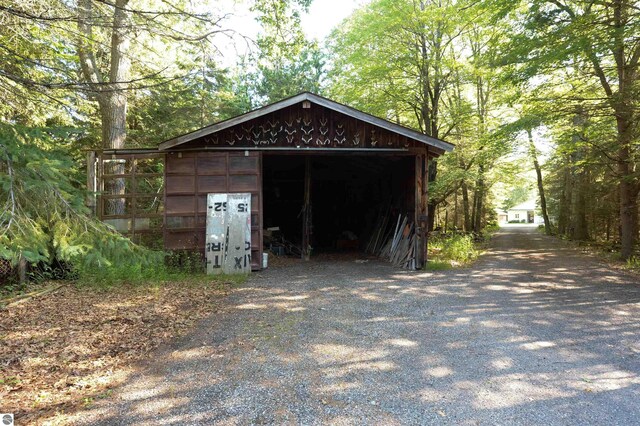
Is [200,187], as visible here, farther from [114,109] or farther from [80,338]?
[80,338]

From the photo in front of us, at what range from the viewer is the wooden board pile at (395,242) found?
9406 millimetres

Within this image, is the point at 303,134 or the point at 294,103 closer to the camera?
the point at 294,103

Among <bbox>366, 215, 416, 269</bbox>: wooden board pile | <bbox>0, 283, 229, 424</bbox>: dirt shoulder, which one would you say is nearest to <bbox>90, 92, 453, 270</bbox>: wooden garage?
<bbox>366, 215, 416, 269</bbox>: wooden board pile

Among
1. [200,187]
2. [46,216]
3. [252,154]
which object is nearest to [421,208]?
[252,154]

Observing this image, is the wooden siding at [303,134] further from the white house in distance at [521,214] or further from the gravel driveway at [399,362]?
the white house in distance at [521,214]

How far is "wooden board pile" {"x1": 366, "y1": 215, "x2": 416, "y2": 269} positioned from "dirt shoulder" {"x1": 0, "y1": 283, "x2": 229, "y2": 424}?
4.86 m

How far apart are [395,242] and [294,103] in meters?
4.89

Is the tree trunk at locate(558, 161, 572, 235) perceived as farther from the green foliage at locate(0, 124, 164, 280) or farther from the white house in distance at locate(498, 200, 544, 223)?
the white house in distance at locate(498, 200, 544, 223)

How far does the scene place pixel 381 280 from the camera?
7715 mm

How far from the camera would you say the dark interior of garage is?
12.9 meters

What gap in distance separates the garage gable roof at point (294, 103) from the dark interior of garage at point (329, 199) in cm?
321

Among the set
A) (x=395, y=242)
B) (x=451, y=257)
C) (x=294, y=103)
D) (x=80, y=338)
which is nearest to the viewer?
(x=80, y=338)

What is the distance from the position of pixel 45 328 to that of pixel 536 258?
1254 cm

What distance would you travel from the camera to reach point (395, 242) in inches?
415
